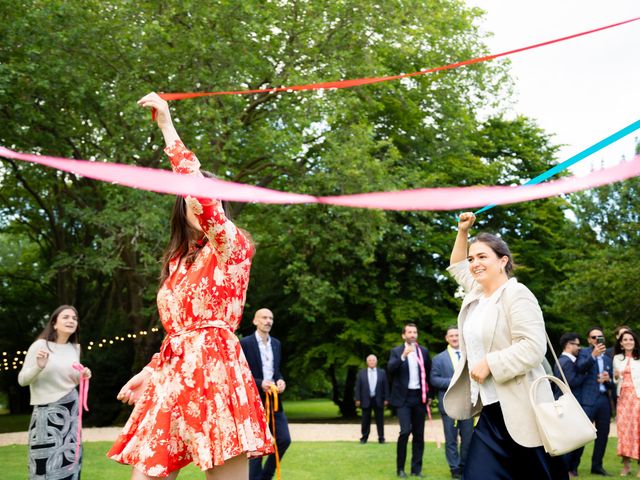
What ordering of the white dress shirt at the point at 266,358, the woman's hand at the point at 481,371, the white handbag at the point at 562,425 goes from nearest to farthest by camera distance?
the white handbag at the point at 562,425 → the woman's hand at the point at 481,371 → the white dress shirt at the point at 266,358

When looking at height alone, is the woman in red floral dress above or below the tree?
below

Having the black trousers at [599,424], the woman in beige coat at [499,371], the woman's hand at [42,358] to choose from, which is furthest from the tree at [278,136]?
the woman in beige coat at [499,371]

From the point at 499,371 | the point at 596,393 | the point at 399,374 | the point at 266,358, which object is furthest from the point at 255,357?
the point at 596,393

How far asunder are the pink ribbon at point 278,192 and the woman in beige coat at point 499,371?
177 centimetres

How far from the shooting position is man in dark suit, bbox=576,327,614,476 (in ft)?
35.5

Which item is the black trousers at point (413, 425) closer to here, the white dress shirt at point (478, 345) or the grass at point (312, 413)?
the white dress shirt at point (478, 345)

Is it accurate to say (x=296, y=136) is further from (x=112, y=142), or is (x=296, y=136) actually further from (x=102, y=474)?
(x=102, y=474)

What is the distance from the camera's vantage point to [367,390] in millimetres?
18000

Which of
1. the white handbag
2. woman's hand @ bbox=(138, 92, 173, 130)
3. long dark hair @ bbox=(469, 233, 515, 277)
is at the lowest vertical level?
the white handbag

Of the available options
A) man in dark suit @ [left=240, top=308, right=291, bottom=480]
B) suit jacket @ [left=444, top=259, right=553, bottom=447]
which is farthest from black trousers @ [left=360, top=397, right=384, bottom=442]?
suit jacket @ [left=444, top=259, right=553, bottom=447]

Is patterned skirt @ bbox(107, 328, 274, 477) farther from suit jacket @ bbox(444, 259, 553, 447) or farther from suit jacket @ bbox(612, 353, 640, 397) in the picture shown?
suit jacket @ bbox(612, 353, 640, 397)

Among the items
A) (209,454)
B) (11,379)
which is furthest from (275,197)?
(11,379)

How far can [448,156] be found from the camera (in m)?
26.7

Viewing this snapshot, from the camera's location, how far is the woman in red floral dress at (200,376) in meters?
3.09
